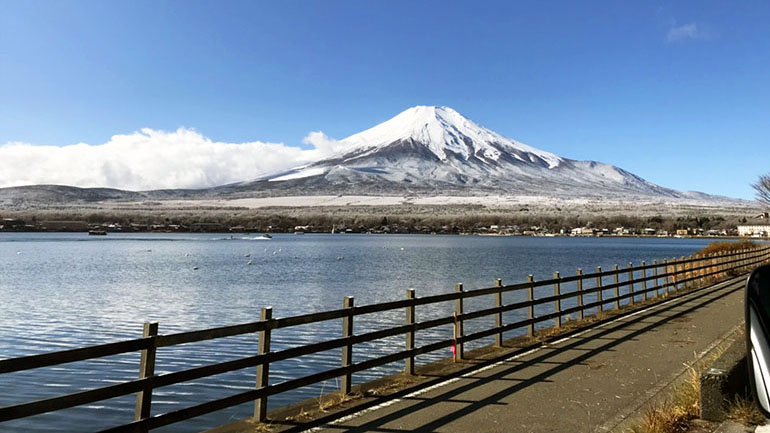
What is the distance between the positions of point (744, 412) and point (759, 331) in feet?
15.1

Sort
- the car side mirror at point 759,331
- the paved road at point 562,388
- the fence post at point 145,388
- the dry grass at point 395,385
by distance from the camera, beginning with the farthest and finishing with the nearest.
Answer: the dry grass at point 395,385, the paved road at point 562,388, the fence post at point 145,388, the car side mirror at point 759,331

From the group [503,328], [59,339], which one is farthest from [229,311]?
[503,328]

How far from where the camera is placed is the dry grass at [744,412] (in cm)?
567

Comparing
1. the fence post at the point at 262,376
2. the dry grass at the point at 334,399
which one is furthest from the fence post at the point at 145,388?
the dry grass at the point at 334,399

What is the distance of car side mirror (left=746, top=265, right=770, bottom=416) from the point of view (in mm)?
2117

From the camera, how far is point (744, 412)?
5812 millimetres

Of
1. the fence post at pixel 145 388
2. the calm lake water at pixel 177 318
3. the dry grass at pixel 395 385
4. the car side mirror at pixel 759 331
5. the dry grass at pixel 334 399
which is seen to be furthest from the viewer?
the calm lake water at pixel 177 318

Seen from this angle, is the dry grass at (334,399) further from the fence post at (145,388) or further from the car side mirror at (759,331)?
the car side mirror at (759,331)

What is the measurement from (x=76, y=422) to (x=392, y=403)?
6119mm

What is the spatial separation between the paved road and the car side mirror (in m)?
4.49

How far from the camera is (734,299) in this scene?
18.9m

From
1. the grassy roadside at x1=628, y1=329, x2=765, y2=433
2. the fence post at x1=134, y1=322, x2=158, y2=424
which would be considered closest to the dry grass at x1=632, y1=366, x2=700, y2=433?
the grassy roadside at x1=628, y1=329, x2=765, y2=433

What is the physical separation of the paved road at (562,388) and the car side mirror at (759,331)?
177 inches

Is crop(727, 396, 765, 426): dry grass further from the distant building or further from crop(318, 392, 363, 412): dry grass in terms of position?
the distant building
